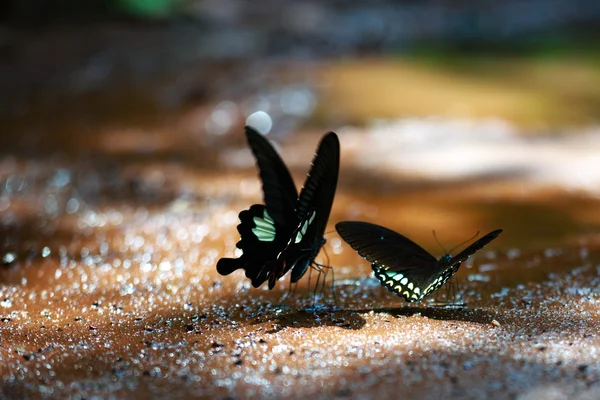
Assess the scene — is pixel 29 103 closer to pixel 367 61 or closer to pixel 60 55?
pixel 60 55

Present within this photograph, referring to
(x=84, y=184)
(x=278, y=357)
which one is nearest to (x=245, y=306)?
(x=278, y=357)

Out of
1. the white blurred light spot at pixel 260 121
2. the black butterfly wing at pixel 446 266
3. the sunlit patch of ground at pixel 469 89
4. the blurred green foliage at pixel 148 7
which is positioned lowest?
the black butterfly wing at pixel 446 266

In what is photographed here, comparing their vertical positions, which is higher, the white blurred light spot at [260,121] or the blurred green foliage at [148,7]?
the blurred green foliage at [148,7]

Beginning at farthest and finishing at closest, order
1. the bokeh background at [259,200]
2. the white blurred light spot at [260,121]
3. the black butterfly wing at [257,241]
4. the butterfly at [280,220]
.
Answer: the white blurred light spot at [260,121]
the black butterfly wing at [257,241]
the butterfly at [280,220]
the bokeh background at [259,200]

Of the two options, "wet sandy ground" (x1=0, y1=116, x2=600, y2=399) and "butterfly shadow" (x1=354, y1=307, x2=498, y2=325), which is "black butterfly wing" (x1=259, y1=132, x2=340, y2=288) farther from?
"butterfly shadow" (x1=354, y1=307, x2=498, y2=325)

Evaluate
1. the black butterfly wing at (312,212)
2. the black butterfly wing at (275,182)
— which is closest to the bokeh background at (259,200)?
the black butterfly wing at (312,212)

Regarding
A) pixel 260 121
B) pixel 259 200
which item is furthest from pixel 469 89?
pixel 259 200

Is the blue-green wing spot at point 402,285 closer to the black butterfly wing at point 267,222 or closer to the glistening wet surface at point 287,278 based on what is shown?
the glistening wet surface at point 287,278

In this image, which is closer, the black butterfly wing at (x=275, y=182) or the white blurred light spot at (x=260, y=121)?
the black butterfly wing at (x=275, y=182)
